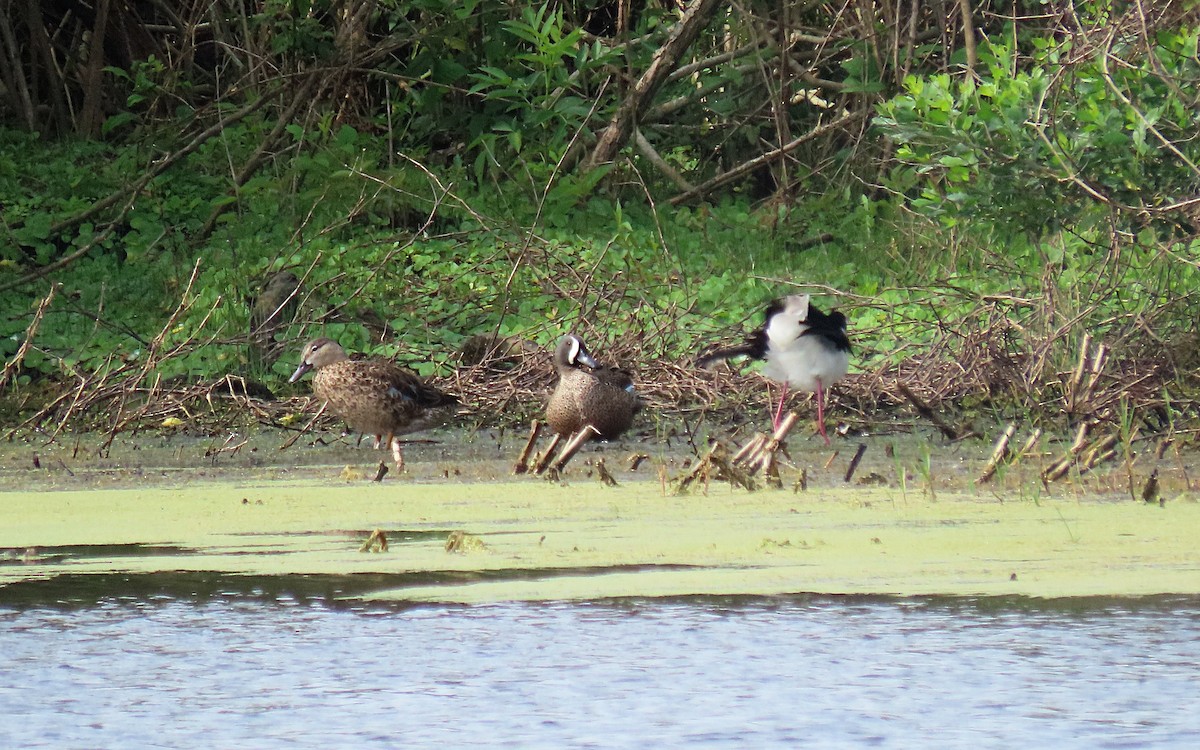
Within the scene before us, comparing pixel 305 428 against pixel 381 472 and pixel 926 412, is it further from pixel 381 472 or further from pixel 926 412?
pixel 926 412

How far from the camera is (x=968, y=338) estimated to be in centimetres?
746

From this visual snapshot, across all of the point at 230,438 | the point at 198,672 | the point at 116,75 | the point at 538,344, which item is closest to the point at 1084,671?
the point at 198,672

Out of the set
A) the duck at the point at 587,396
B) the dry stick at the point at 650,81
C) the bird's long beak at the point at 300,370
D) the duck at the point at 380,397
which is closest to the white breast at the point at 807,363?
the duck at the point at 587,396

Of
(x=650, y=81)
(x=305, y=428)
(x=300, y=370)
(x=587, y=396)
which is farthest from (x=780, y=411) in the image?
(x=650, y=81)

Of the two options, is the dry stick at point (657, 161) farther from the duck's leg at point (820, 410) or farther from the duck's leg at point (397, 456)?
the duck's leg at point (397, 456)

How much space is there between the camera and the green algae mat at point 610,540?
14.9ft

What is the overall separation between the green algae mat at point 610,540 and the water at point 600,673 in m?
0.24

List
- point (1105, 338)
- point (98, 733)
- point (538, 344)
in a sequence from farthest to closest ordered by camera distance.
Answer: point (538, 344)
point (1105, 338)
point (98, 733)

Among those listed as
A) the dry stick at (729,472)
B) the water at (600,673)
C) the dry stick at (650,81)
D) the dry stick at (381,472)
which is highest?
the dry stick at (650,81)

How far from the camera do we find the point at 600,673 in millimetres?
3652

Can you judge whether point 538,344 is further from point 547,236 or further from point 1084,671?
point 1084,671

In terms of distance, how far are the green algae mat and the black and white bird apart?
965mm

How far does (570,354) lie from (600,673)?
3899mm

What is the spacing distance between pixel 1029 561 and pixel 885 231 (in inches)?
244
